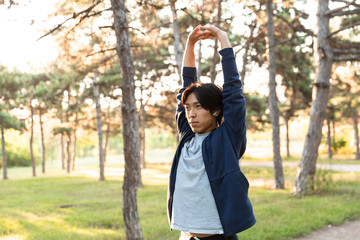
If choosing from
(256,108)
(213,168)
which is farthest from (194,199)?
(256,108)

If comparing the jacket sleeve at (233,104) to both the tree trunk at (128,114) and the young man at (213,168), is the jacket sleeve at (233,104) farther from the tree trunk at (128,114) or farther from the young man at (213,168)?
the tree trunk at (128,114)

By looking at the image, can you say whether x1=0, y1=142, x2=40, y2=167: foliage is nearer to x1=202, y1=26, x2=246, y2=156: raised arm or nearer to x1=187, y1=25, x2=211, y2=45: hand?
x1=187, y1=25, x2=211, y2=45: hand

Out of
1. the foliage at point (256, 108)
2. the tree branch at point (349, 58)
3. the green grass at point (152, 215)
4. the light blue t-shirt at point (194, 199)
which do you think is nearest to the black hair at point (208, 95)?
the light blue t-shirt at point (194, 199)

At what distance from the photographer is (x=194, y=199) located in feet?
7.23

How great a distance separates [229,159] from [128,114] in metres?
3.87

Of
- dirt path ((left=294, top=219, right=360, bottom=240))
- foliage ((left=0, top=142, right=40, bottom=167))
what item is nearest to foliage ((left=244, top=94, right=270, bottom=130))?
dirt path ((left=294, top=219, right=360, bottom=240))

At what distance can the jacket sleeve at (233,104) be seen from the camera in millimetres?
2205

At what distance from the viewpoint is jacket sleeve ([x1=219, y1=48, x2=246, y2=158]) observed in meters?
2.21

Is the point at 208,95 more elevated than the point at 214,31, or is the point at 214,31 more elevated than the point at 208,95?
the point at 214,31

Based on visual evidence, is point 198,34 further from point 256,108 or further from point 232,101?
point 256,108

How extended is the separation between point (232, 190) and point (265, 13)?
12774mm

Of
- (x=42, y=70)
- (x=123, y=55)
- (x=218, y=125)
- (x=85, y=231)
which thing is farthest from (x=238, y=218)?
(x=42, y=70)

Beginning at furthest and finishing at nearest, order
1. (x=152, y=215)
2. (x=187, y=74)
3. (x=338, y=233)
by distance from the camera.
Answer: (x=152, y=215) < (x=338, y=233) < (x=187, y=74)

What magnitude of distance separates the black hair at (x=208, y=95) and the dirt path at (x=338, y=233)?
5.49 metres
